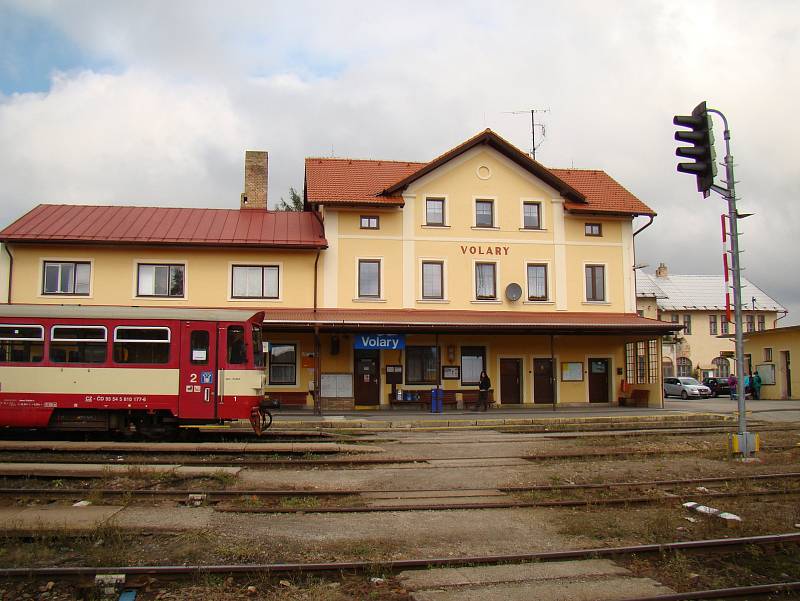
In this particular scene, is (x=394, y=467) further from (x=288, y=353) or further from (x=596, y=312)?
(x=596, y=312)

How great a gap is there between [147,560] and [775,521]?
7.68 m

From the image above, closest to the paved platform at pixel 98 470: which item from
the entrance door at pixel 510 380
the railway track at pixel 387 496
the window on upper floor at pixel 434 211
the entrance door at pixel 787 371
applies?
the railway track at pixel 387 496

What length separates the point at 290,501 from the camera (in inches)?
374

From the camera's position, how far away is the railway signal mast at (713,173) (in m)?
11.3

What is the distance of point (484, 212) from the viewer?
2805cm

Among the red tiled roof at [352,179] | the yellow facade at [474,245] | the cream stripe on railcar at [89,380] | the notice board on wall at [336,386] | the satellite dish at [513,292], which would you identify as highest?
the red tiled roof at [352,179]

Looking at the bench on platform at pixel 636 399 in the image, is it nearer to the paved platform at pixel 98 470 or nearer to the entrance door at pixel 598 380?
the entrance door at pixel 598 380

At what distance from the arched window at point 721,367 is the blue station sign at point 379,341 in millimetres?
42540

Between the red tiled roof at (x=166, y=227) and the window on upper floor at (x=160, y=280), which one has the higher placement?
the red tiled roof at (x=166, y=227)

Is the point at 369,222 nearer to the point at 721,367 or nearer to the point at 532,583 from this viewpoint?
the point at 532,583

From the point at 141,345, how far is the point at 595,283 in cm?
1973

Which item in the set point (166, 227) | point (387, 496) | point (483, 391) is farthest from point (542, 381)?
point (387, 496)

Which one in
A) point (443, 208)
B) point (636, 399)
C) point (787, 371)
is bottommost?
point (636, 399)

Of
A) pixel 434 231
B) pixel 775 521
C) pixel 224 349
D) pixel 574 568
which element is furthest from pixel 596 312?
pixel 574 568
